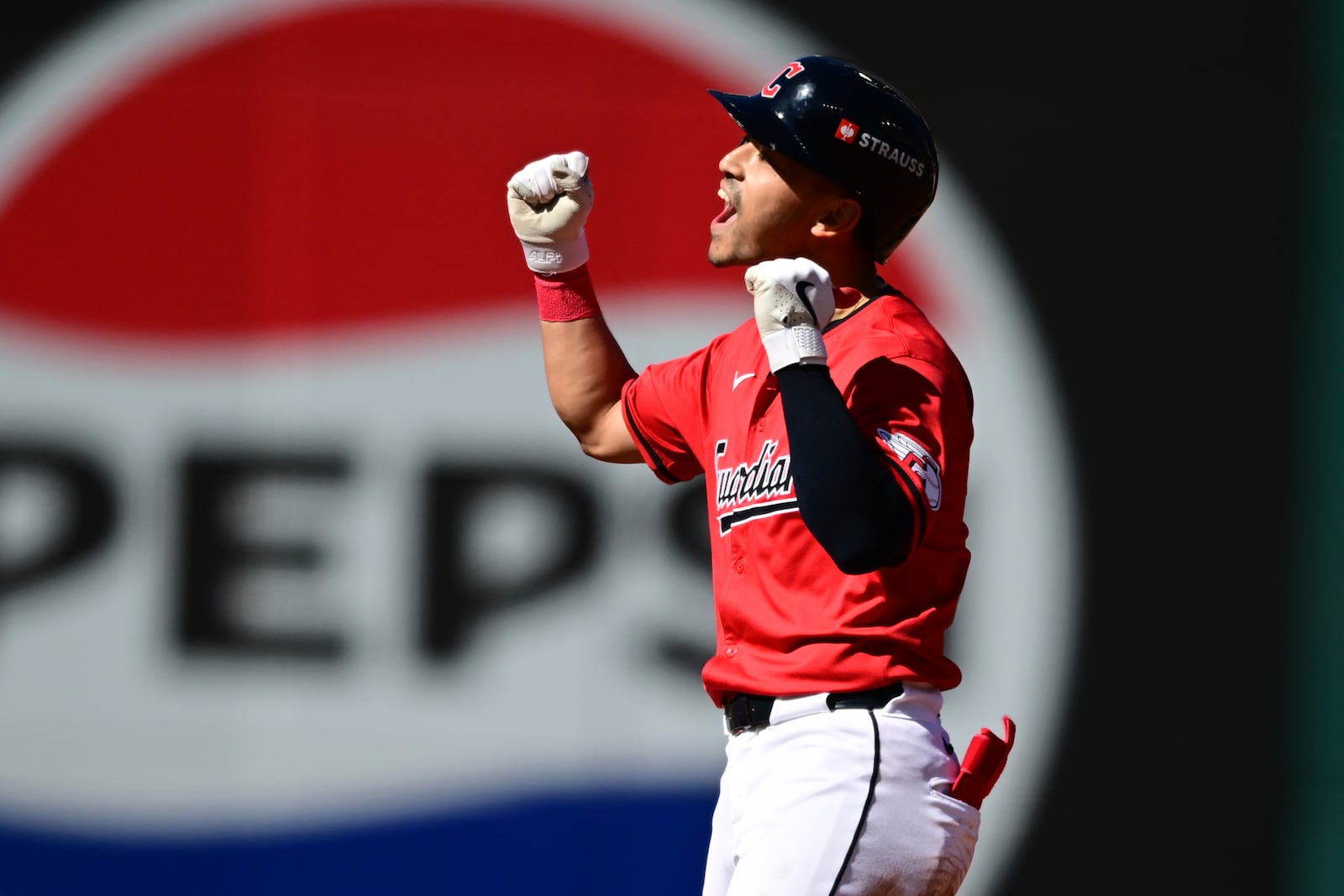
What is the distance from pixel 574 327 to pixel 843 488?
816 millimetres

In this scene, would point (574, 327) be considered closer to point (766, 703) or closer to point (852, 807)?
point (766, 703)

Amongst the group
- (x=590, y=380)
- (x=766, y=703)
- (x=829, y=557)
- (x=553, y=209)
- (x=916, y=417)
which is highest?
(x=553, y=209)

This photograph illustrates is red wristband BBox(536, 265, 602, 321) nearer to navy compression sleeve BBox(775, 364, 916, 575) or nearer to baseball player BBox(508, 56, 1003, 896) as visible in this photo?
baseball player BBox(508, 56, 1003, 896)

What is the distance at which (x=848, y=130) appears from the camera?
1961 mm

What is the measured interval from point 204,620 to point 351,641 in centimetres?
32

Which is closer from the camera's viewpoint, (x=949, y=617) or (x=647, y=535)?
(x=949, y=617)

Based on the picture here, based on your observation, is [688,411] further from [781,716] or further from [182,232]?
[182,232]

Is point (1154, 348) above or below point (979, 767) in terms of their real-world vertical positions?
above

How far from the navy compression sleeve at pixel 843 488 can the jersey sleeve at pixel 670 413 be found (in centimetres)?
49

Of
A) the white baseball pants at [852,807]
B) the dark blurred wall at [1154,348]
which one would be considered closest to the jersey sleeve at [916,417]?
Answer: the white baseball pants at [852,807]

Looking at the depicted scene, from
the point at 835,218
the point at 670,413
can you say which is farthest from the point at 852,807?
A: the point at 835,218

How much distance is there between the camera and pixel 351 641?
3254mm

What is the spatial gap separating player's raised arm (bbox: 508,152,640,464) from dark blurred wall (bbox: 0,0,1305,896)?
1.32 m

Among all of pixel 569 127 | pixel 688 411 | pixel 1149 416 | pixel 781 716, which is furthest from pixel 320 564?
pixel 1149 416
